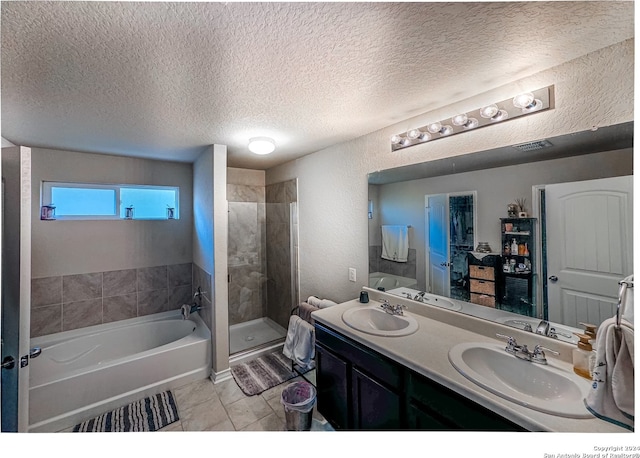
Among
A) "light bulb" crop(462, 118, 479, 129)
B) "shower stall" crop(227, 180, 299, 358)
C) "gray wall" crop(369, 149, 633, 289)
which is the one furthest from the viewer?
"shower stall" crop(227, 180, 299, 358)

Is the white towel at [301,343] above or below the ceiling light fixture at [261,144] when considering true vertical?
below

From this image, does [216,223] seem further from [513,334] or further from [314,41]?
[513,334]

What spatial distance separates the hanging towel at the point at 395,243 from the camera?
1.82m

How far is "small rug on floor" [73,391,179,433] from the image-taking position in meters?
1.70

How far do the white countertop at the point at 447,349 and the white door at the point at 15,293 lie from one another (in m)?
1.52

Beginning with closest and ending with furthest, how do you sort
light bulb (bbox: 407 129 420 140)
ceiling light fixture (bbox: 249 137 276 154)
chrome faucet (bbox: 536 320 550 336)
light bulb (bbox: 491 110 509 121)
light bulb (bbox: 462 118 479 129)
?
chrome faucet (bbox: 536 320 550 336), light bulb (bbox: 491 110 509 121), light bulb (bbox: 462 118 479 129), light bulb (bbox: 407 129 420 140), ceiling light fixture (bbox: 249 137 276 154)

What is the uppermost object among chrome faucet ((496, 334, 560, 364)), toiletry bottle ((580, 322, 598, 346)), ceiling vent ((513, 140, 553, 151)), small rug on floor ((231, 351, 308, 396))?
ceiling vent ((513, 140, 553, 151))

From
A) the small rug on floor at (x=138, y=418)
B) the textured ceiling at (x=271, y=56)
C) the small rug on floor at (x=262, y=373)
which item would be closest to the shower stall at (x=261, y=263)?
the small rug on floor at (x=262, y=373)

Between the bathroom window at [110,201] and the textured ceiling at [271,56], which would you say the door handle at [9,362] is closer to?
the textured ceiling at [271,56]

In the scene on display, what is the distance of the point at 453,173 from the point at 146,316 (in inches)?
133

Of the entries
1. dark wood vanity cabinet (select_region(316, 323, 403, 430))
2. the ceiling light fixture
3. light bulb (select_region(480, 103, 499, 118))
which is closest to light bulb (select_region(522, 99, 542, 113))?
light bulb (select_region(480, 103, 499, 118))

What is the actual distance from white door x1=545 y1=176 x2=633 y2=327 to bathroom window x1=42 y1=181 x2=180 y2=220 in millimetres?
3431

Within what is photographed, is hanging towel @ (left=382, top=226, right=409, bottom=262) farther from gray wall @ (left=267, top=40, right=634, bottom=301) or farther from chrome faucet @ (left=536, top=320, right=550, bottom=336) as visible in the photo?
chrome faucet @ (left=536, top=320, right=550, bottom=336)

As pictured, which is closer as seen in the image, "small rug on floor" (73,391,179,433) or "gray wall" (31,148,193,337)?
"small rug on floor" (73,391,179,433)
